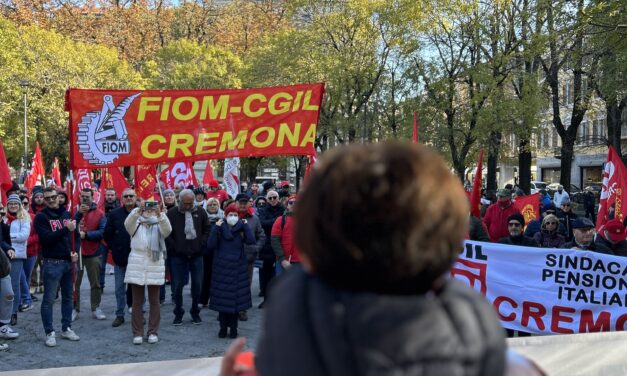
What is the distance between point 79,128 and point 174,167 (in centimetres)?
1035

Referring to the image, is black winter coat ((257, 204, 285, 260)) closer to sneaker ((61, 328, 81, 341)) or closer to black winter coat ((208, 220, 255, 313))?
black winter coat ((208, 220, 255, 313))

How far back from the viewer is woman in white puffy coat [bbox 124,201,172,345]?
322 inches

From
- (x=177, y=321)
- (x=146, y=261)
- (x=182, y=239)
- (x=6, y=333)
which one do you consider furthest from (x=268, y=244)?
(x=6, y=333)

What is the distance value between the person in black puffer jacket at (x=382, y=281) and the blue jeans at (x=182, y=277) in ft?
26.0

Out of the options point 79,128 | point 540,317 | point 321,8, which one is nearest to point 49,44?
point 321,8

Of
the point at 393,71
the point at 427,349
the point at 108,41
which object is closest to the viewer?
the point at 427,349

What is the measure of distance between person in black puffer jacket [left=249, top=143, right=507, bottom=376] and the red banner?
7066 mm

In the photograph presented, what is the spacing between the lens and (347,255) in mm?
1372

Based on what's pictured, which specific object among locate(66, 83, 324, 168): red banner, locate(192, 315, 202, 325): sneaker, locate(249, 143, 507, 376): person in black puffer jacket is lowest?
locate(192, 315, 202, 325): sneaker

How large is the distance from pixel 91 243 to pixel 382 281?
8.90 metres

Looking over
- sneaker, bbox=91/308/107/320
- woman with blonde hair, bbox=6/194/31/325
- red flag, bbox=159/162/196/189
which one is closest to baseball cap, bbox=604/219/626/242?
sneaker, bbox=91/308/107/320

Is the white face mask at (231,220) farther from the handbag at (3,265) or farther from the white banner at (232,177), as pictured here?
the white banner at (232,177)

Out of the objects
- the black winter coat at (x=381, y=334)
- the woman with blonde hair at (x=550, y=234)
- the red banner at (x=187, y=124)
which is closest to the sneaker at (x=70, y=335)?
the red banner at (x=187, y=124)

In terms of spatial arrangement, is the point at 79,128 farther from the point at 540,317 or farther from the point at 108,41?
the point at 108,41
